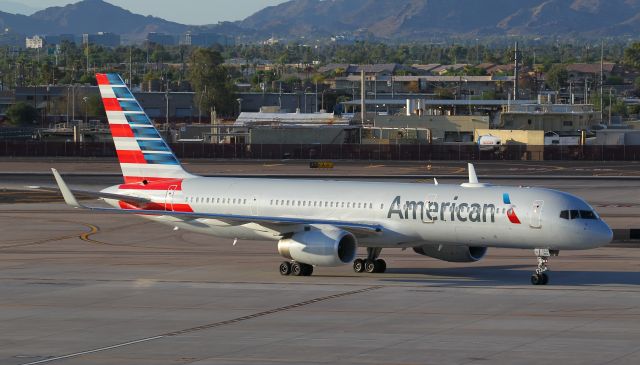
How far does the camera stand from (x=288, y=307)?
4169 cm

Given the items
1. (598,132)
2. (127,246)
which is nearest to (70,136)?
(598,132)

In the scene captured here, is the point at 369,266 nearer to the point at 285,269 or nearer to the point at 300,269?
the point at 300,269

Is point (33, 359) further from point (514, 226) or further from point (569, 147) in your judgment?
point (569, 147)

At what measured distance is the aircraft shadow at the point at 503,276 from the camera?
1866 inches

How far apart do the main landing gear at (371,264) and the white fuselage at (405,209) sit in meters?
1.58

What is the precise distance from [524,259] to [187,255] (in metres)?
15.9

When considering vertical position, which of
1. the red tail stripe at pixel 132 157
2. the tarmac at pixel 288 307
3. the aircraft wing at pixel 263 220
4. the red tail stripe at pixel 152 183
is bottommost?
the tarmac at pixel 288 307

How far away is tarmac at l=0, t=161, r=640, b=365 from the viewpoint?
3350 centimetres

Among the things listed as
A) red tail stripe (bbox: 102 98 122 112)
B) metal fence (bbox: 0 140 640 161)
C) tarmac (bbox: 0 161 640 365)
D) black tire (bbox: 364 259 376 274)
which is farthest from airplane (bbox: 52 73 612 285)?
metal fence (bbox: 0 140 640 161)

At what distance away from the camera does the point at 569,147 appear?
459 ft

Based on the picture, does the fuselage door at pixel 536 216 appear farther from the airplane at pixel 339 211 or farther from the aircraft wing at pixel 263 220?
the aircraft wing at pixel 263 220

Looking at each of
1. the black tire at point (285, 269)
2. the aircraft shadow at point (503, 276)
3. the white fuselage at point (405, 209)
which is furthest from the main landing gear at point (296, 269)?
the aircraft shadow at point (503, 276)

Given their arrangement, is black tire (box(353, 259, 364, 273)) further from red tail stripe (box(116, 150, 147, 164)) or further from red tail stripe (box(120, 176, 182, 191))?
red tail stripe (box(116, 150, 147, 164))

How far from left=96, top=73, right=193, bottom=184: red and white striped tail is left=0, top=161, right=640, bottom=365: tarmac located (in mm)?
4040
